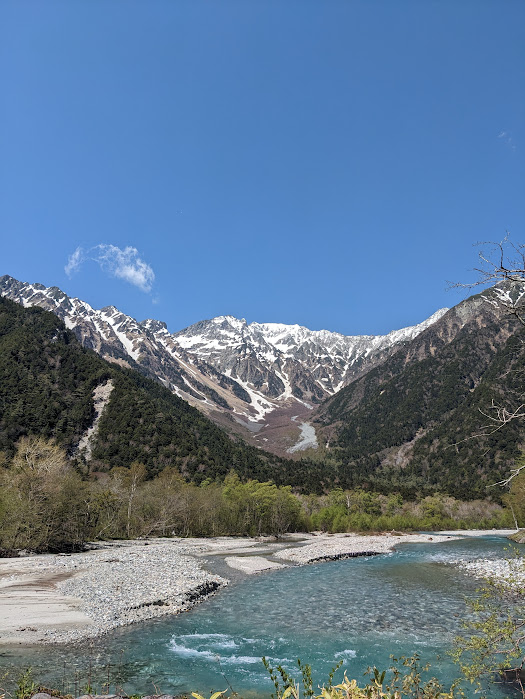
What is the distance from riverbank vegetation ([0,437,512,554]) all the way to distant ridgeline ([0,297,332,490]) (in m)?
18.2

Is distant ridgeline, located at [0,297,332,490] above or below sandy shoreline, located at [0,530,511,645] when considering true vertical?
above

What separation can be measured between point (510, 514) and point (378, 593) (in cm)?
9675

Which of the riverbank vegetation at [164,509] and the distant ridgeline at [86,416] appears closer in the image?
the riverbank vegetation at [164,509]

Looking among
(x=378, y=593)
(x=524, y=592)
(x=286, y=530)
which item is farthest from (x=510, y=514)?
(x=524, y=592)

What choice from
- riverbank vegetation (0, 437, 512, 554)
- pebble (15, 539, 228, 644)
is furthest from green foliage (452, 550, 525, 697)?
riverbank vegetation (0, 437, 512, 554)

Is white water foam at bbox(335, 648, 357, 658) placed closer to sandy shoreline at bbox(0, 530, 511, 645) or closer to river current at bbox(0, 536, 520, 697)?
river current at bbox(0, 536, 520, 697)

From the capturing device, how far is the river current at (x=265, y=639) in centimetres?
1686

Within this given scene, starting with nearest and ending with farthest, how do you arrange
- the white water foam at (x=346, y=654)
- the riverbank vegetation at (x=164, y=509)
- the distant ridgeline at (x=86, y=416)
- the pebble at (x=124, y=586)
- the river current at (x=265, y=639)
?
Answer: the river current at (x=265, y=639) < the white water foam at (x=346, y=654) < the pebble at (x=124, y=586) < the riverbank vegetation at (x=164, y=509) < the distant ridgeline at (x=86, y=416)

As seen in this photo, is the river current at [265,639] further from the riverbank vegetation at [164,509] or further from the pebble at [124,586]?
the riverbank vegetation at [164,509]

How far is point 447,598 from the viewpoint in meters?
31.5

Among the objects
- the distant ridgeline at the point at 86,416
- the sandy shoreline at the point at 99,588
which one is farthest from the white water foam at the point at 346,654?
the distant ridgeline at the point at 86,416

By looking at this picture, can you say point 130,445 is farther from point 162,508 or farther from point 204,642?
point 204,642

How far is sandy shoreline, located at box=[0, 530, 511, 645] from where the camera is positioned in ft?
73.2

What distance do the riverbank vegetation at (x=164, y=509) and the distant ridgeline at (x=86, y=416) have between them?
718 inches
